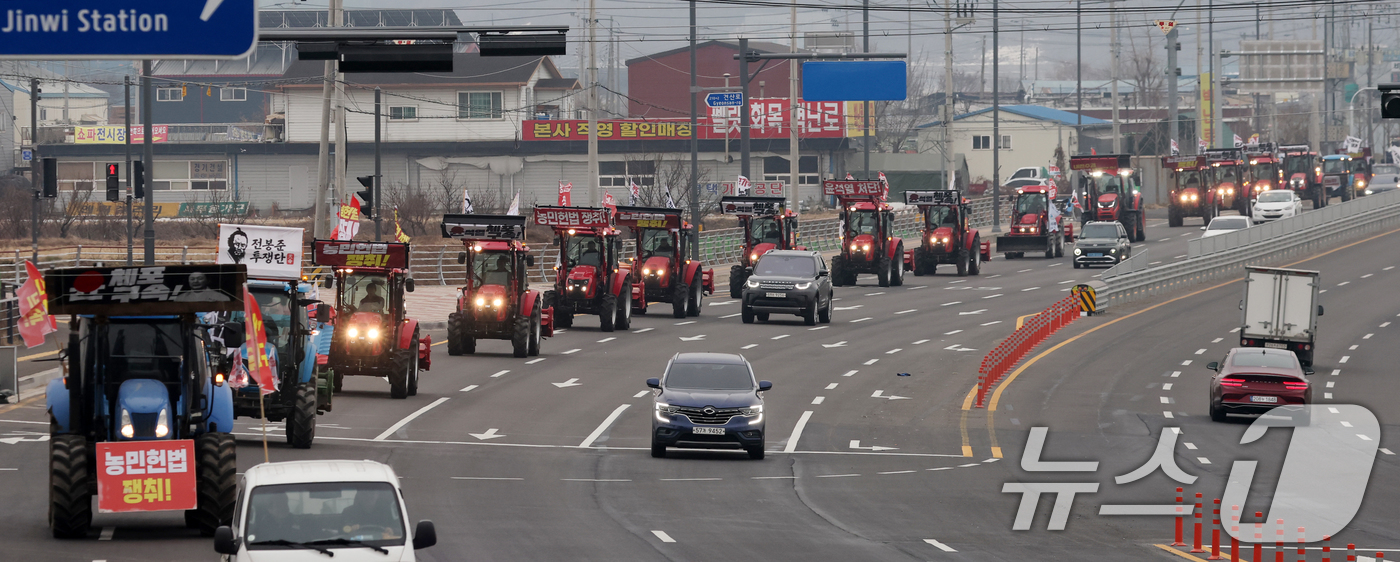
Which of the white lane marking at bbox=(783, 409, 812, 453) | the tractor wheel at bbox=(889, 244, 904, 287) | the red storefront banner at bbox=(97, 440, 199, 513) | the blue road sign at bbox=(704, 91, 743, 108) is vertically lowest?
the white lane marking at bbox=(783, 409, 812, 453)

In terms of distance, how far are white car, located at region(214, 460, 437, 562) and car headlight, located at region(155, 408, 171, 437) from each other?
3.56m

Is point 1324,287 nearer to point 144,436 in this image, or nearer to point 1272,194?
point 1272,194

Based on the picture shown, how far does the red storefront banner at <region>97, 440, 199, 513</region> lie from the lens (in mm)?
15094

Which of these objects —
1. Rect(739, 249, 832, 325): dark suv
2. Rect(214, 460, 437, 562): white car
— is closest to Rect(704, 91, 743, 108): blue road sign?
Rect(739, 249, 832, 325): dark suv

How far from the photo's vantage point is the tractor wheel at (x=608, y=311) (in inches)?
1561

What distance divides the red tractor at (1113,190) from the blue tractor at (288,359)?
161 ft

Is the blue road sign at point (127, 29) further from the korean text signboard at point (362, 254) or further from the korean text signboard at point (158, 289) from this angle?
the korean text signboard at point (362, 254)

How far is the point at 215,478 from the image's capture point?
15.9 meters

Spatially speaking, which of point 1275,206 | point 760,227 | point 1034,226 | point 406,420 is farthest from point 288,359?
point 1275,206

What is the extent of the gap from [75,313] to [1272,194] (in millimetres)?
62882

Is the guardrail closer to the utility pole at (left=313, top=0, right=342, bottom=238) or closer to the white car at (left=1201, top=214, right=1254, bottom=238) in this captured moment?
the white car at (left=1201, top=214, right=1254, bottom=238)

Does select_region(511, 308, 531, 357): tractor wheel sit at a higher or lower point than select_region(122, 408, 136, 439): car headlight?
lower

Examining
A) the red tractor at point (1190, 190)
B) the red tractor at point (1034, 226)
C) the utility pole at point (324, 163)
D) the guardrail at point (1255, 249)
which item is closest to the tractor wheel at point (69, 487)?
the utility pole at point (324, 163)

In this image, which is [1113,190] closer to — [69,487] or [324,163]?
Result: [324,163]
